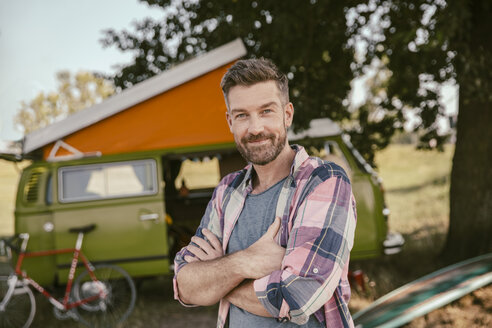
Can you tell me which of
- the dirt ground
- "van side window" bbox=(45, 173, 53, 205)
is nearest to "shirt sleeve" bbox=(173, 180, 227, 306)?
the dirt ground

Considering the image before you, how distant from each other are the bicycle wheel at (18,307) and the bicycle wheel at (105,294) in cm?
55

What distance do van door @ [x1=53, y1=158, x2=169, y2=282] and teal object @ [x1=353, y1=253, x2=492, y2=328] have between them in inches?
114

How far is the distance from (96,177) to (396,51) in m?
4.58

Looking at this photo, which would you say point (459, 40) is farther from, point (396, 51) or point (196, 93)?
point (196, 93)

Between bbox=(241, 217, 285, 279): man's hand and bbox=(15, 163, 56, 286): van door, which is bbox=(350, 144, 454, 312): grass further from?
bbox=(241, 217, 285, 279): man's hand

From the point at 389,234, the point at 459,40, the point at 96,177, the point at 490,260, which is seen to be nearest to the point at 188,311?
the point at 96,177

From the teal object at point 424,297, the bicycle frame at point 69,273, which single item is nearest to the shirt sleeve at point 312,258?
the teal object at point 424,297

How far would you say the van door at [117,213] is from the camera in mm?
5680

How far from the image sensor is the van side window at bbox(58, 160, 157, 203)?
5.89 meters

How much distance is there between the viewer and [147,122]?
5117 mm

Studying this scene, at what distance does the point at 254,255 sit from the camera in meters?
1.22

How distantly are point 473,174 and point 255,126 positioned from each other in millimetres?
5420

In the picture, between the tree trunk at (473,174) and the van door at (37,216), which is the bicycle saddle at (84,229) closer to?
the van door at (37,216)

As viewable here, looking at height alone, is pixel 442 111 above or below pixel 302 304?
above
